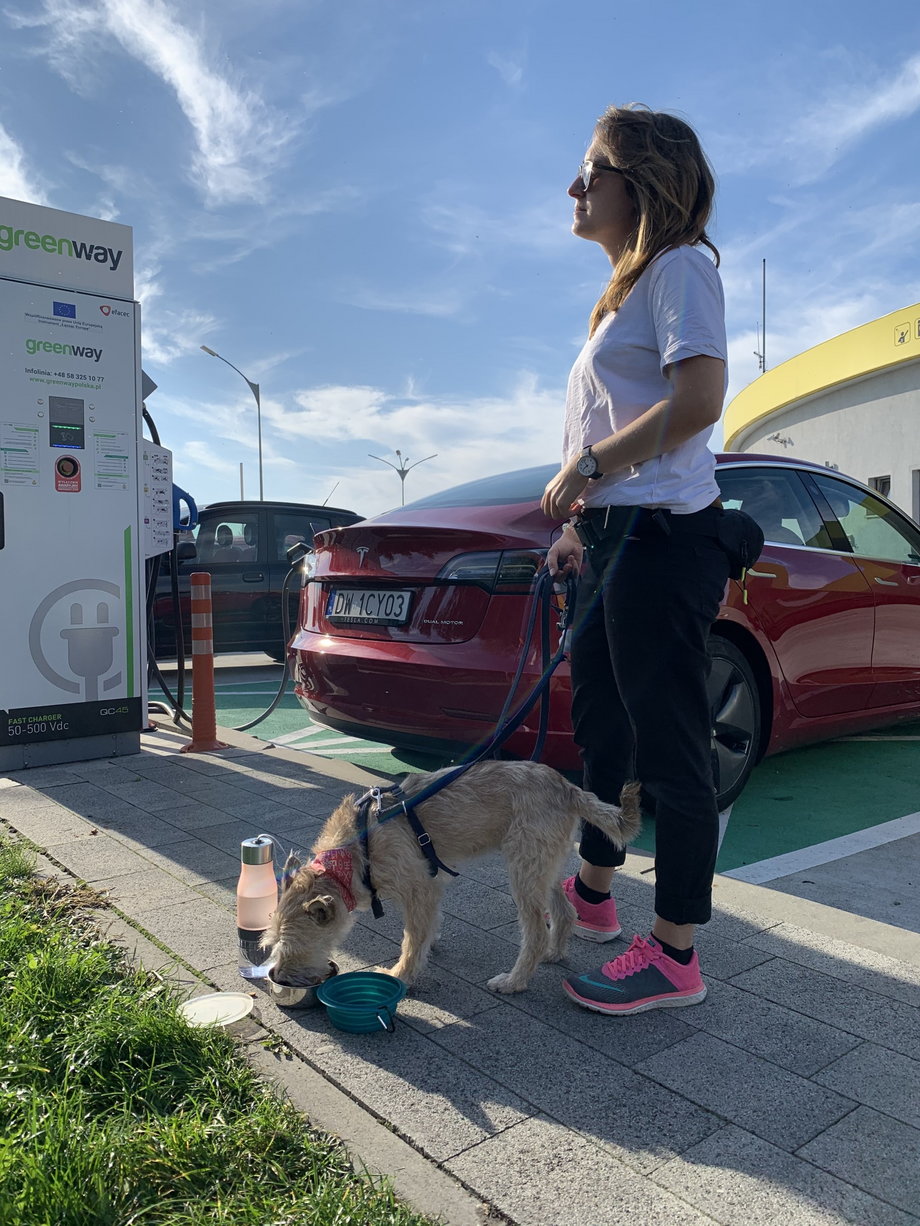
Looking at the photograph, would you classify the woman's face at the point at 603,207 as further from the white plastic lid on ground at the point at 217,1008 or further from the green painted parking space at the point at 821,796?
the green painted parking space at the point at 821,796

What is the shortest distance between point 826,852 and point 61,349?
4.96m

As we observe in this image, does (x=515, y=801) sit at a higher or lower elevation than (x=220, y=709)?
higher

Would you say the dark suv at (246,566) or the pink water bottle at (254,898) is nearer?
the pink water bottle at (254,898)

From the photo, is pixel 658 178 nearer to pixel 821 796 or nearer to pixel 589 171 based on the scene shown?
pixel 589 171

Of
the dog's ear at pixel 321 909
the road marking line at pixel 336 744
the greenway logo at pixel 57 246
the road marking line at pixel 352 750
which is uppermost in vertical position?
the greenway logo at pixel 57 246

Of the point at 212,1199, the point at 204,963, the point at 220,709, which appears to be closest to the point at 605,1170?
the point at 212,1199

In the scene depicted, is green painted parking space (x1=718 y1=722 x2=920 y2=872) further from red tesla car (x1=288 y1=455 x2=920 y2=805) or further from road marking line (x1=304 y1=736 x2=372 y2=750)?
road marking line (x1=304 y1=736 x2=372 y2=750)

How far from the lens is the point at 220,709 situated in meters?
8.25

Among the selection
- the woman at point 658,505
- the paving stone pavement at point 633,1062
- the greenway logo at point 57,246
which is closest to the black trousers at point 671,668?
the woman at point 658,505

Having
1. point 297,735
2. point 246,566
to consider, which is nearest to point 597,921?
point 297,735

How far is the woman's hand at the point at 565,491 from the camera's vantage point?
8.52ft

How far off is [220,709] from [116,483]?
120 inches

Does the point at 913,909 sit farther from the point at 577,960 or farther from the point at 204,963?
the point at 204,963

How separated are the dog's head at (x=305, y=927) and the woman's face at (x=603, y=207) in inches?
79.0
